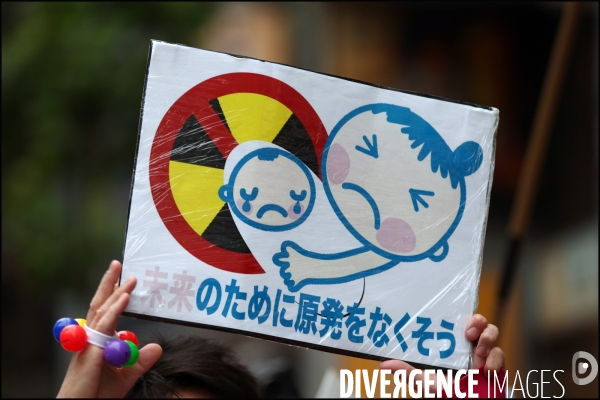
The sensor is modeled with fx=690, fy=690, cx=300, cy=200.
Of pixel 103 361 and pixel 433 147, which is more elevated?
pixel 433 147

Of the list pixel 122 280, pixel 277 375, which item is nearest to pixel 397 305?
pixel 122 280

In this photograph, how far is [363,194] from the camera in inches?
78.7

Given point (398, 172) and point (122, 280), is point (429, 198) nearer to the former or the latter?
point (398, 172)

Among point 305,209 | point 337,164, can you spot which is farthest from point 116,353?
point 337,164

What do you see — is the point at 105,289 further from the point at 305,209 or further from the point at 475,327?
the point at 475,327

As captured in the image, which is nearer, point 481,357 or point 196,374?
point 481,357

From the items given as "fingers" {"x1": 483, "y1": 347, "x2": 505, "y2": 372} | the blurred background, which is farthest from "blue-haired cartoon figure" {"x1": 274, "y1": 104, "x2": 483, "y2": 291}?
the blurred background

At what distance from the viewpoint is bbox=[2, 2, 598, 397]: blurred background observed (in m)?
4.66

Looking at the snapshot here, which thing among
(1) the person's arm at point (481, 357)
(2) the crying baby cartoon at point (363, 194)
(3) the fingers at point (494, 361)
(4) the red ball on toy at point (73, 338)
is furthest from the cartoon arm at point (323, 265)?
(4) the red ball on toy at point (73, 338)

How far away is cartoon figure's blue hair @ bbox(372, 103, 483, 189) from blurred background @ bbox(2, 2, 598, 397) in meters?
1.55

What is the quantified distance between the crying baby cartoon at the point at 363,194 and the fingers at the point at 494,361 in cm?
30

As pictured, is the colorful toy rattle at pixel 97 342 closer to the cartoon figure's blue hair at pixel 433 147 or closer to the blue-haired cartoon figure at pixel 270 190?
the blue-haired cartoon figure at pixel 270 190

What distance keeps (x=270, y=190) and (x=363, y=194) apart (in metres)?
0.27

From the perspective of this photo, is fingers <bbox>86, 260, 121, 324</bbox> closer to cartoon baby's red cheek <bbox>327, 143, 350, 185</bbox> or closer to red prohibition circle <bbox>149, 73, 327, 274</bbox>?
red prohibition circle <bbox>149, 73, 327, 274</bbox>
